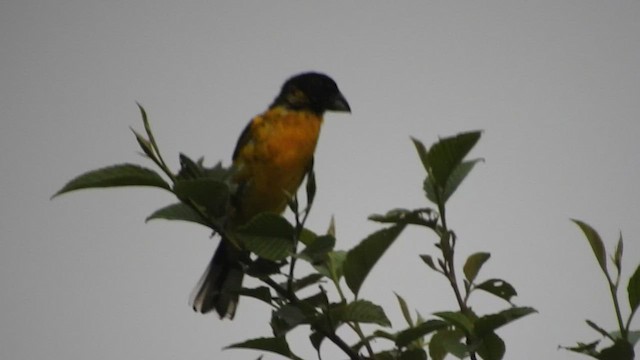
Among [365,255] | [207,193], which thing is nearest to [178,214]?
[207,193]

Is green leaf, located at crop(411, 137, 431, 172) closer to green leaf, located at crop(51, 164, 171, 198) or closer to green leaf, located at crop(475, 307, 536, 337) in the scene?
green leaf, located at crop(475, 307, 536, 337)

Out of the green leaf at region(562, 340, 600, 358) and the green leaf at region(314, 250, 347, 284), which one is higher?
the green leaf at region(314, 250, 347, 284)

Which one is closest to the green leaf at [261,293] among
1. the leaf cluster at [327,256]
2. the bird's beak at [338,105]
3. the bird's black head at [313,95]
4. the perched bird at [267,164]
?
the leaf cluster at [327,256]

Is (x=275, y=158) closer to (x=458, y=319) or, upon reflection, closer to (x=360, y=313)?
(x=360, y=313)

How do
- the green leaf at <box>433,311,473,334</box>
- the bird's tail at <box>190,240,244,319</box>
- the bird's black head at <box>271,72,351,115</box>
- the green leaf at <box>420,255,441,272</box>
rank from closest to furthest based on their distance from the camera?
the green leaf at <box>433,311,473,334</box> < the green leaf at <box>420,255,441,272</box> < the bird's tail at <box>190,240,244,319</box> < the bird's black head at <box>271,72,351,115</box>

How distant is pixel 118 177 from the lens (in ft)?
6.28

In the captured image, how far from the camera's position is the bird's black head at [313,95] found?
4.84m

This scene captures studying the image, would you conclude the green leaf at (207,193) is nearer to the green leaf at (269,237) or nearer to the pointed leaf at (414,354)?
the green leaf at (269,237)

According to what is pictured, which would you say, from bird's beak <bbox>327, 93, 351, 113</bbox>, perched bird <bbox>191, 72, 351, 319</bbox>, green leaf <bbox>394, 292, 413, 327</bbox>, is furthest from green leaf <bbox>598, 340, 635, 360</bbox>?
bird's beak <bbox>327, 93, 351, 113</bbox>

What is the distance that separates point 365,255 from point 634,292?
0.63 m

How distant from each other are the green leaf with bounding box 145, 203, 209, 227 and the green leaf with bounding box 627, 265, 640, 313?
1.02 m

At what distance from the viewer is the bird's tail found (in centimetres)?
390

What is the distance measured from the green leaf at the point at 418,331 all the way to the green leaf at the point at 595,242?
0.40m

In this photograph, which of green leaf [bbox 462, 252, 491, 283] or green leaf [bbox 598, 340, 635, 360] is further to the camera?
green leaf [bbox 462, 252, 491, 283]
